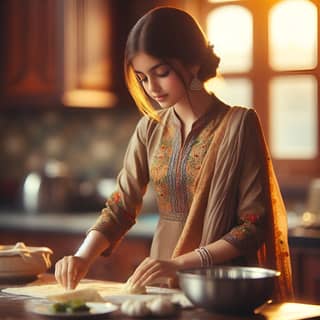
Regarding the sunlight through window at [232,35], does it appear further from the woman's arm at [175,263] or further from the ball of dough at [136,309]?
the ball of dough at [136,309]

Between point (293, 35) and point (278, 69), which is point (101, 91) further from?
point (293, 35)

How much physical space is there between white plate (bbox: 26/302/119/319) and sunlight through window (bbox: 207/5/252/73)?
111 inches

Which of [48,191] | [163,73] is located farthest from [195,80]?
[48,191]

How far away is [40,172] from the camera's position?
18.6 feet

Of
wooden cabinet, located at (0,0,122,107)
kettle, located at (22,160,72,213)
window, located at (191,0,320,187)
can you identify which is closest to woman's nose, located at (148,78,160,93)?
window, located at (191,0,320,187)

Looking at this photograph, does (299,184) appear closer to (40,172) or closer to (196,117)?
(40,172)

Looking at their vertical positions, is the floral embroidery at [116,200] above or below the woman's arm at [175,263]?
above

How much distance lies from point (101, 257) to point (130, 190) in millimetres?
1766

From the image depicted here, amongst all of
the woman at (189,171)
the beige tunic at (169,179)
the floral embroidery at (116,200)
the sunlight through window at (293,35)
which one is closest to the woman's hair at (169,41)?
the woman at (189,171)

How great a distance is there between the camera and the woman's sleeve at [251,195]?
102 inches

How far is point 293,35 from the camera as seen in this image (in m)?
4.79

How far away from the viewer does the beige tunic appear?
2.66 meters

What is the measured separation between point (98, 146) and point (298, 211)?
4.55 feet

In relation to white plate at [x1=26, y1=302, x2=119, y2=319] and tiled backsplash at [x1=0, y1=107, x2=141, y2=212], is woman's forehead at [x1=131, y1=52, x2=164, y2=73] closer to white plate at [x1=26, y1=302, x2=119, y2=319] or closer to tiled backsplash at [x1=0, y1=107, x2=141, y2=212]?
white plate at [x1=26, y1=302, x2=119, y2=319]
